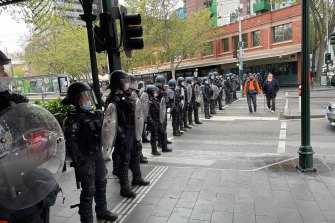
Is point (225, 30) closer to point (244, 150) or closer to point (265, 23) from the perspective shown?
point (265, 23)

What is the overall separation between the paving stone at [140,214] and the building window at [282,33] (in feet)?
97.5

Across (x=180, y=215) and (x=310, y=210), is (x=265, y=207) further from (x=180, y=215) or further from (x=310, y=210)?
(x=180, y=215)

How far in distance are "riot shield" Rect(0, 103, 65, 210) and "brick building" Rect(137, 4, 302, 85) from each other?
2947 centimetres

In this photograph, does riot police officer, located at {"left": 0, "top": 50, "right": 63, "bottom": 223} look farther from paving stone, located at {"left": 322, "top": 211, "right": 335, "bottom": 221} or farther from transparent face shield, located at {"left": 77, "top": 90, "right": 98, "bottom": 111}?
paving stone, located at {"left": 322, "top": 211, "right": 335, "bottom": 221}

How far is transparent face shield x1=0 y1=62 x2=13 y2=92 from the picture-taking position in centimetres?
280

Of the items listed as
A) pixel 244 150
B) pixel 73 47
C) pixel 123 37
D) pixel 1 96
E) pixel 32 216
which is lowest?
pixel 244 150

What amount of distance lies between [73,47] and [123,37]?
105 ft

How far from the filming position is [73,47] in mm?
36562

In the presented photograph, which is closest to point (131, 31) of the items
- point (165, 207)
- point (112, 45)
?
point (112, 45)

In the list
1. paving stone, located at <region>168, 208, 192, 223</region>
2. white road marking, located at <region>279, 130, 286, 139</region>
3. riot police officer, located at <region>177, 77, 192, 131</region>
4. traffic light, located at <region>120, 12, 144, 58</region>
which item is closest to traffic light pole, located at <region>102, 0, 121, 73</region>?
traffic light, located at <region>120, 12, 144, 58</region>

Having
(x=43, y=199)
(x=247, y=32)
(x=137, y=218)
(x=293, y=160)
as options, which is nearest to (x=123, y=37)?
(x=137, y=218)

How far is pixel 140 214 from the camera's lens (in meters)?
4.39

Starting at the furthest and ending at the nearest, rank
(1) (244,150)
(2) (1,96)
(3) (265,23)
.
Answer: (3) (265,23), (1) (244,150), (2) (1,96)

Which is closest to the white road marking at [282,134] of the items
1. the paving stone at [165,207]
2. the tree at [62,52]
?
the paving stone at [165,207]
